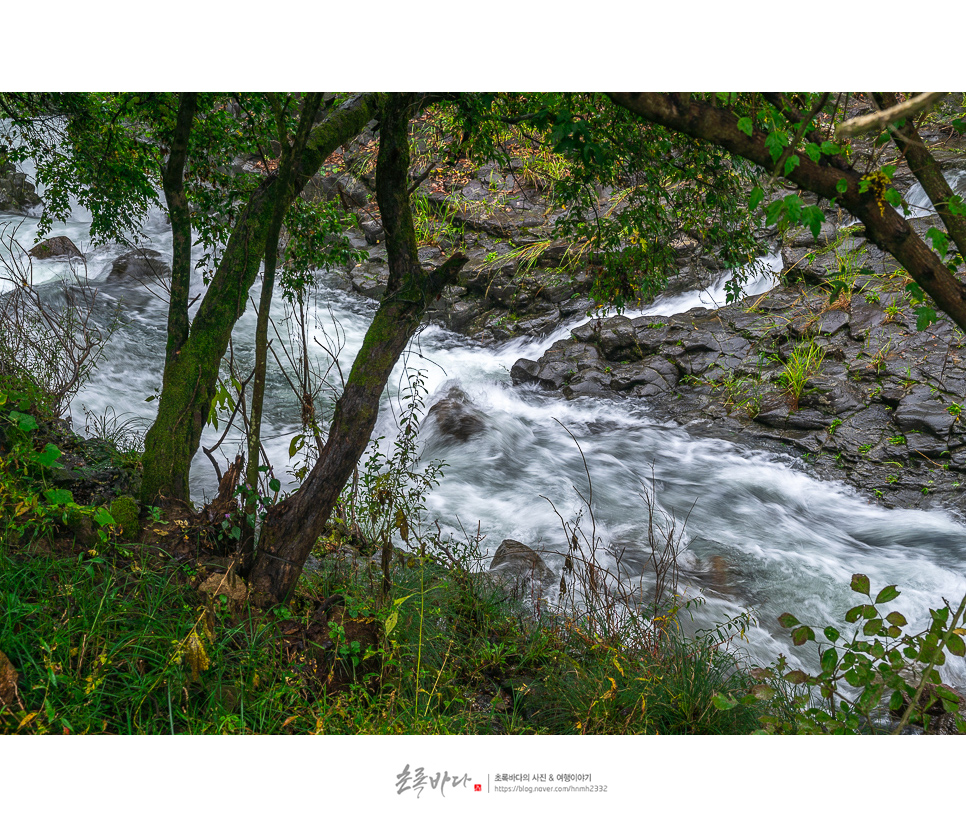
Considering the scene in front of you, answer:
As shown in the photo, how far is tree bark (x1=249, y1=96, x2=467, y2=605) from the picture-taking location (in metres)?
2.16

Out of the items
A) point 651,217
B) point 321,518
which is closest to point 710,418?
point 651,217

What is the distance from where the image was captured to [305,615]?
2.19 m

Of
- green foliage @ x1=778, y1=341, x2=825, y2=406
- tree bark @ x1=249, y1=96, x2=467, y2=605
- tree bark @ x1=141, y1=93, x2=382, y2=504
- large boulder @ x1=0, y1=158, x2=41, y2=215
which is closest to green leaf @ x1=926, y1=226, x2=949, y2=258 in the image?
tree bark @ x1=249, y1=96, x2=467, y2=605

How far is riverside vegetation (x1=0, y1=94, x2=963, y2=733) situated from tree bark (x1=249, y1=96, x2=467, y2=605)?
2cm

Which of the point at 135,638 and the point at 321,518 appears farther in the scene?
the point at 321,518

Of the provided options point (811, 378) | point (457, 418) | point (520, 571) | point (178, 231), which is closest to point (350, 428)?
point (178, 231)

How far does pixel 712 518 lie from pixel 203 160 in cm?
377

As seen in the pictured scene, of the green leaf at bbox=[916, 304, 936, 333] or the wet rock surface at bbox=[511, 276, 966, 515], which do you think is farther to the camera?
the wet rock surface at bbox=[511, 276, 966, 515]

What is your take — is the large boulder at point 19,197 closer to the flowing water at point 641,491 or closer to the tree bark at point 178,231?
the flowing water at point 641,491

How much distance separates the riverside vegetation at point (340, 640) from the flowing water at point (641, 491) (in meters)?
0.74

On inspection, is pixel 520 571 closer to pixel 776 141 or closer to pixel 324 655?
pixel 324 655

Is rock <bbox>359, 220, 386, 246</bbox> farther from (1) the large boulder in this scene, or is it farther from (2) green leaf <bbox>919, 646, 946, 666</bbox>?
(2) green leaf <bbox>919, 646, 946, 666</bbox>
